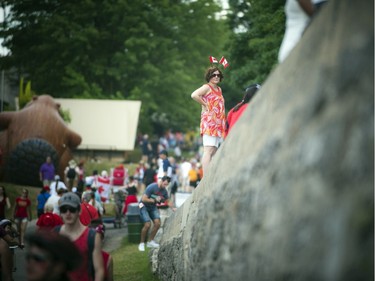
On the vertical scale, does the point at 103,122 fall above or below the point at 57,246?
above

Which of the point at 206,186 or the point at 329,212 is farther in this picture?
the point at 206,186

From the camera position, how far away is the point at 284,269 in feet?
16.6

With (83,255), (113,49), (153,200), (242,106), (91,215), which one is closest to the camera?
(83,255)

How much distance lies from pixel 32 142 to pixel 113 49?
22934 millimetres

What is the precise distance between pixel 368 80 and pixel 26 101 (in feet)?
129

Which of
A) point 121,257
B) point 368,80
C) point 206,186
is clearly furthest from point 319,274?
point 121,257

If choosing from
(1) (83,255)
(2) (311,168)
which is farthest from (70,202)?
(2) (311,168)

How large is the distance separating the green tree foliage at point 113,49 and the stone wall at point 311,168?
48.3 meters

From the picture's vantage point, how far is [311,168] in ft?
16.2

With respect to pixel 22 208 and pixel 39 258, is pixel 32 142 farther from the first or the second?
pixel 39 258

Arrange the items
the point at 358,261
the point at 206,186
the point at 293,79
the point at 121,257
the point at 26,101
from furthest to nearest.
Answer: the point at 26,101 < the point at 121,257 < the point at 206,186 < the point at 293,79 < the point at 358,261

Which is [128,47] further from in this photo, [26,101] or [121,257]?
[121,257]

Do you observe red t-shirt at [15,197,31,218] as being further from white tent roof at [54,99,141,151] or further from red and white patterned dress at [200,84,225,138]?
white tent roof at [54,99,141,151]

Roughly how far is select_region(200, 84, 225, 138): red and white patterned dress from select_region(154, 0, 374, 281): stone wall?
471cm
